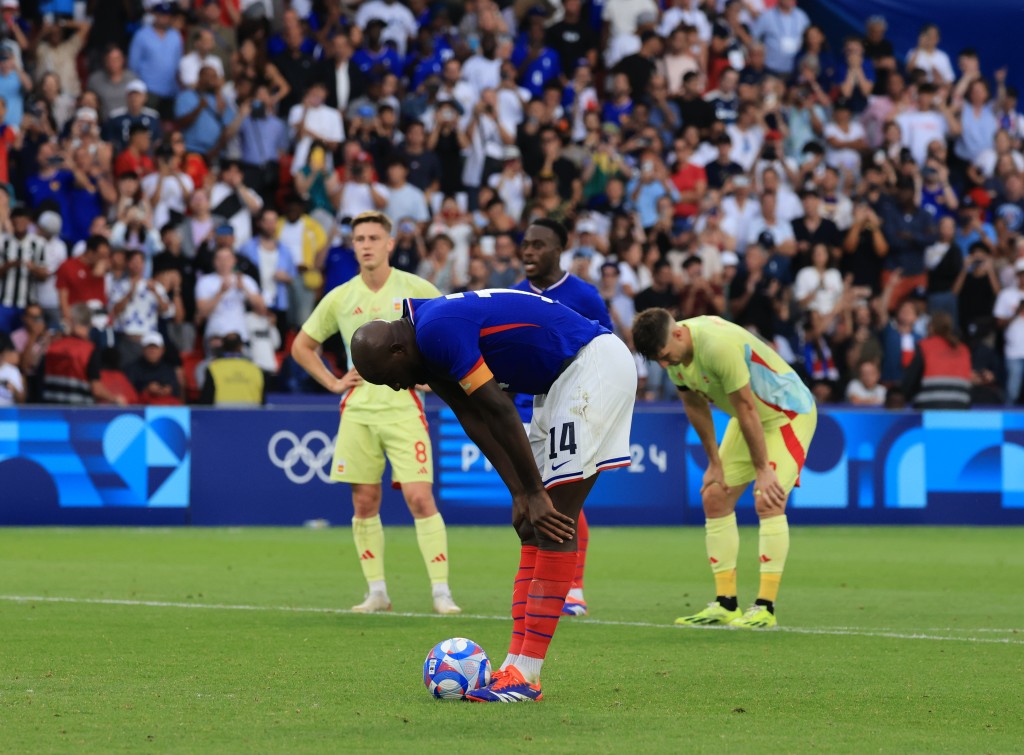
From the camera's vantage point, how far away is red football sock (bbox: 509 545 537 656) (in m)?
7.67

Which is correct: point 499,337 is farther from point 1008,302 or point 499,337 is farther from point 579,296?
point 1008,302

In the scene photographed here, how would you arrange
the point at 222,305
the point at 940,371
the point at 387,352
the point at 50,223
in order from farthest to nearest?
1. the point at 940,371
2. the point at 222,305
3. the point at 50,223
4. the point at 387,352

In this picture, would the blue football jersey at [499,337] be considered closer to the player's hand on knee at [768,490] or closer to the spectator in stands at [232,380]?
the player's hand on knee at [768,490]

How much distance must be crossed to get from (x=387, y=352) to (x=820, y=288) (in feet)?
54.4

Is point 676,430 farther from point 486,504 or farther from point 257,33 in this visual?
point 257,33

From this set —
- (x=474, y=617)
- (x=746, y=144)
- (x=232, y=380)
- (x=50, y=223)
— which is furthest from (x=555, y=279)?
(x=746, y=144)

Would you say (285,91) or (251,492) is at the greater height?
(285,91)

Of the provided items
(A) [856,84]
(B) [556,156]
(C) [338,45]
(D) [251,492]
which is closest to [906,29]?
(A) [856,84]

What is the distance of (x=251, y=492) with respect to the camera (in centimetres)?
1909

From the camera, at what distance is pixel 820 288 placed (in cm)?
2303

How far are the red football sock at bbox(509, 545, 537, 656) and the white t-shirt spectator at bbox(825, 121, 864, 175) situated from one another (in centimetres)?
1869

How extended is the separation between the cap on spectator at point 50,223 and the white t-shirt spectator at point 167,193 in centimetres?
136

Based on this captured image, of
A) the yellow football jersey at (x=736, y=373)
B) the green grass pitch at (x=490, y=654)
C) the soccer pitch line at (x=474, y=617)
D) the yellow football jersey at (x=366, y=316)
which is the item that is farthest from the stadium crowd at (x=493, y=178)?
the yellow football jersey at (x=736, y=373)

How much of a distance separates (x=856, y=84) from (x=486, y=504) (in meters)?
11.0
